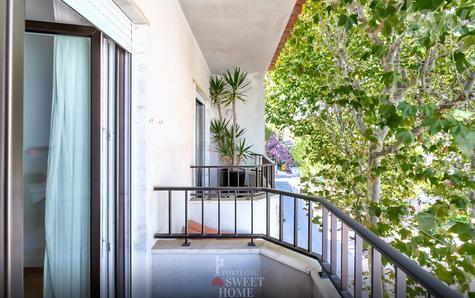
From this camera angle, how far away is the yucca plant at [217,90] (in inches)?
264

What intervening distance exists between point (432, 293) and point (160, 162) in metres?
2.40

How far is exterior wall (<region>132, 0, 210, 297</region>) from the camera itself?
95.3 inches

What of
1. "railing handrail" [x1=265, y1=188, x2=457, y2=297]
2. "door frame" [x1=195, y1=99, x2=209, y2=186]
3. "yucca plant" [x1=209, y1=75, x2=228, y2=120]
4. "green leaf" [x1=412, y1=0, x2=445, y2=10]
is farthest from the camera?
"yucca plant" [x1=209, y1=75, x2=228, y2=120]

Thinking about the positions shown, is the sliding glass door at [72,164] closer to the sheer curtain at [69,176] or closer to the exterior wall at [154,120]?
the sheer curtain at [69,176]

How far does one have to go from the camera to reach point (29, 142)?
60.2 inches

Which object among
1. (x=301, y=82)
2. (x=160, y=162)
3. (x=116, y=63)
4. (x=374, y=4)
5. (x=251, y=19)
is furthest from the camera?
(x=301, y=82)

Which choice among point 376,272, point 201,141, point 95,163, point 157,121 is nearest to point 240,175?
point 201,141

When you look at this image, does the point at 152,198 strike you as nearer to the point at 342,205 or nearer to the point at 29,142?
the point at 29,142

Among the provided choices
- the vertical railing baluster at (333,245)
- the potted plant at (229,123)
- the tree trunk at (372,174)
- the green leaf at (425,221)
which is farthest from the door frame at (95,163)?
the potted plant at (229,123)

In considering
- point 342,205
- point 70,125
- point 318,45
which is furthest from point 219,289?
point 318,45

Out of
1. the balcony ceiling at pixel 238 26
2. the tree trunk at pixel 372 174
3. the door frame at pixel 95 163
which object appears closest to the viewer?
the door frame at pixel 95 163

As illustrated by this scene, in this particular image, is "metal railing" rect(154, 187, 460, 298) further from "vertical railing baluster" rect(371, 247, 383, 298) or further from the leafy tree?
the leafy tree

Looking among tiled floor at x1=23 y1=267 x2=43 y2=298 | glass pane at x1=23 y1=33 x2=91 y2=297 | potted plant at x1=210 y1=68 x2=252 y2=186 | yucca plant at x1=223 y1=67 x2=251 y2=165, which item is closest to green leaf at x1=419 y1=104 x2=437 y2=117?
glass pane at x1=23 y1=33 x2=91 y2=297

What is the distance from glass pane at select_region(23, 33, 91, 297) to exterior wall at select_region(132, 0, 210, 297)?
1.66 ft
